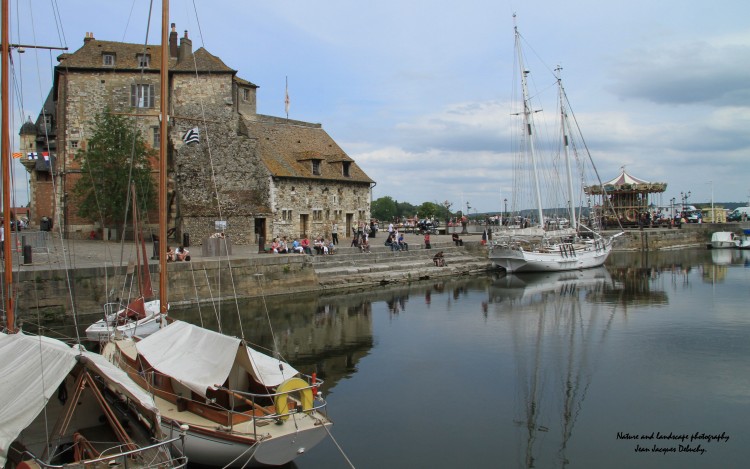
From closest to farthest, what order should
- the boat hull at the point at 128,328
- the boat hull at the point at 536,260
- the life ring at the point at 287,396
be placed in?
the life ring at the point at 287,396, the boat hull at the point at 128,328, the boat hull at the point at 536,260

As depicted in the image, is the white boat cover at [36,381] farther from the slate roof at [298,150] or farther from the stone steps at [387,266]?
the slate roof at [298,150]

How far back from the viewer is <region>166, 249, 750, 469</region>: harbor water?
41.0ft

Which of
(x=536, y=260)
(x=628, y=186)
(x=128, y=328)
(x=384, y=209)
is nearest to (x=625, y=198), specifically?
(x=628, y=186)

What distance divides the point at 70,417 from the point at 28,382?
863 millimetres

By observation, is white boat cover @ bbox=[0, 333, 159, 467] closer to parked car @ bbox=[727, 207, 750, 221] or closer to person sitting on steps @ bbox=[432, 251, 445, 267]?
person sitting on steps @ bbox=[432, 251, 445, 267]

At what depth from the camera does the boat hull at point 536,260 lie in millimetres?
45094

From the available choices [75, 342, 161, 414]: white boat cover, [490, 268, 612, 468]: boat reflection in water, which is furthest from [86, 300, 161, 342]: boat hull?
[490, 268, 612, 468]: boat reflection in water

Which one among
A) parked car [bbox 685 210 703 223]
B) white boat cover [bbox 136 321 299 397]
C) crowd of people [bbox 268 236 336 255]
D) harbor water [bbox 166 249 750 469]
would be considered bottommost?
harbor water [bbox 166 249 750 469]

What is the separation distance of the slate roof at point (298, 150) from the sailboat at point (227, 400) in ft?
105

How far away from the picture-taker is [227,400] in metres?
11.3

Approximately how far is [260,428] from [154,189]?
1407 inches

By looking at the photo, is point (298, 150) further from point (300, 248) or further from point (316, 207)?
point (300, 248)

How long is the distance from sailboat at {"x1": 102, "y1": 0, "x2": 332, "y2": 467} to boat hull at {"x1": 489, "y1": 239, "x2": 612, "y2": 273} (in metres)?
35.0

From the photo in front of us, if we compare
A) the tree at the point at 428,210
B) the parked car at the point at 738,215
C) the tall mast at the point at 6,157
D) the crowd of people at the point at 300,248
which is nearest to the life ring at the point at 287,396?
the tall mast at the point at 6,157
